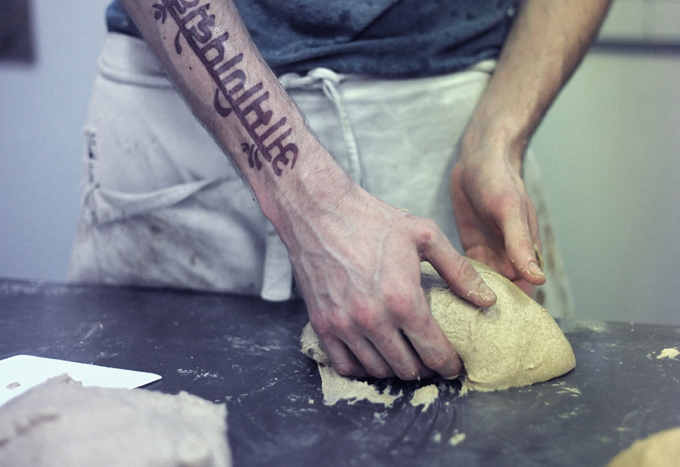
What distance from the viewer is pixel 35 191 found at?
9.52 feet

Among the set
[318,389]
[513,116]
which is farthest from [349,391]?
[513,116]

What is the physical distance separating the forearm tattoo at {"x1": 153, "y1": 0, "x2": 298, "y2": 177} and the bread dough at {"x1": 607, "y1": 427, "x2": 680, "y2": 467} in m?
0.70

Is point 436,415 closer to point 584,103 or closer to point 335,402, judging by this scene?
point 335,402

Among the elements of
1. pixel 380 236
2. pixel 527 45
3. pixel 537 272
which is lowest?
pixel 537 272

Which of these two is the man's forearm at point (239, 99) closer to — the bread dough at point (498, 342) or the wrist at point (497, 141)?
the bread dough at point (498, 342)

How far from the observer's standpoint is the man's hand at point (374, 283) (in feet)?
3.11

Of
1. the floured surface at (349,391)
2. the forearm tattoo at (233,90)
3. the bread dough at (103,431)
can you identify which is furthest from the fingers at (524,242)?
the bread dough at (103,431)

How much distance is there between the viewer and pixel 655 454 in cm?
70

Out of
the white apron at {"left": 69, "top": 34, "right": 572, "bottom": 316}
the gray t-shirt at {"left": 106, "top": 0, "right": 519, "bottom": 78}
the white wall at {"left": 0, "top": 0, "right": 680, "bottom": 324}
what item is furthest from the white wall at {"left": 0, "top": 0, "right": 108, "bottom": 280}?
the gray t-shirt at {"left": 106, "top": 0, "right": 519, "bottom": 78}

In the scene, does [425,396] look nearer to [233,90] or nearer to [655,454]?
[655,454]

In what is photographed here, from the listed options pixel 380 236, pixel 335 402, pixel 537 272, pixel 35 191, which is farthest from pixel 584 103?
pixel 35 191

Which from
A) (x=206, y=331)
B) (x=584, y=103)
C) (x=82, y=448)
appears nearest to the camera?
(x=82, y=448)

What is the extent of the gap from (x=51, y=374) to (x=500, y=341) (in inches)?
32.0

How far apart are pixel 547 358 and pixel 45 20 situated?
2756mm
